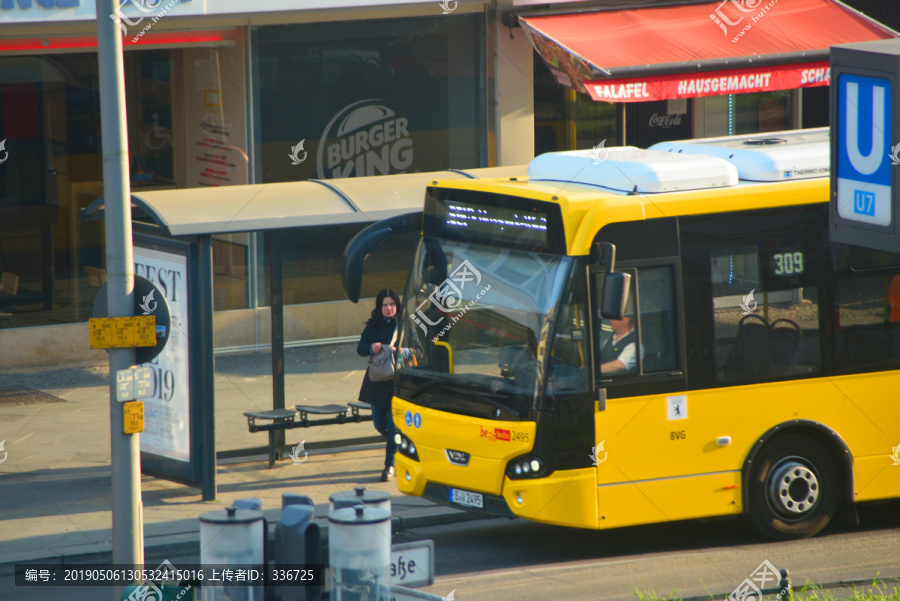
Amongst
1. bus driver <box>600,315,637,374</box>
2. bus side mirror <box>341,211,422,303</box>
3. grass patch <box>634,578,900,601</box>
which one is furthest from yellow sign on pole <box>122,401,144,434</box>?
grass patch <box>634,578,900,601</box>

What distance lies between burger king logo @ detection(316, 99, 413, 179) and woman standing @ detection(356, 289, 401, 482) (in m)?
5.79

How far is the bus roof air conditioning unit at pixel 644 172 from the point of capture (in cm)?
873

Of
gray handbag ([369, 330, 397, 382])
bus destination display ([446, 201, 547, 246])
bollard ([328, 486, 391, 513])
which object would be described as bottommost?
bollard ([328, 486, 391, 513])

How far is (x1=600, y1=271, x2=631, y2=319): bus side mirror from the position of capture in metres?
8.06

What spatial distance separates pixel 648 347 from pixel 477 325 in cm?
126

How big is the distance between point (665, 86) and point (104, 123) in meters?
10.3

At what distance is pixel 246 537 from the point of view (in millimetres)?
4586

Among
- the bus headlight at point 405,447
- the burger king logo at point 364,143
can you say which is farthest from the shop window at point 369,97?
the bus headlight at point 405,447

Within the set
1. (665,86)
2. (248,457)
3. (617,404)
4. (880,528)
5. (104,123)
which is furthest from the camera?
(665,86)

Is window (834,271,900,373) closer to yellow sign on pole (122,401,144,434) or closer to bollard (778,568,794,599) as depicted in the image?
bollard (778,568,794,599)

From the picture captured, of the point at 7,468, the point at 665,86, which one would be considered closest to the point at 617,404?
the point at 7,468

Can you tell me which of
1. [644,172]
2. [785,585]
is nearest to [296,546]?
[785,585]

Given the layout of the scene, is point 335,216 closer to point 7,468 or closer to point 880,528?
point 7,468

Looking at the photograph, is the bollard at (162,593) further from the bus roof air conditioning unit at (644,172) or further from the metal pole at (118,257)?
the bus roof air conditioning unit at (644,172)
